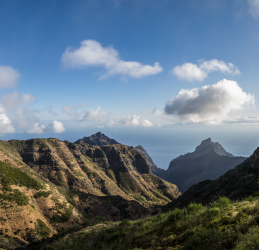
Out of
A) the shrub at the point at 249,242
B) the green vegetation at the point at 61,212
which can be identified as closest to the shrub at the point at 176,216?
the shrub at the point at 249,242

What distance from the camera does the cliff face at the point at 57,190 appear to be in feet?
188

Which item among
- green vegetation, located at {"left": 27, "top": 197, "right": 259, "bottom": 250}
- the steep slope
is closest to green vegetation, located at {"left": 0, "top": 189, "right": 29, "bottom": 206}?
the steep slope

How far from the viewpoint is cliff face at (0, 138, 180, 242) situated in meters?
57.2

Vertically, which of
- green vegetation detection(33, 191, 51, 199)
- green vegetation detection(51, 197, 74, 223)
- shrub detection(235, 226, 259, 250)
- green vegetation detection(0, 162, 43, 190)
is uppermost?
shrub detection(235, 226, 259, 250)

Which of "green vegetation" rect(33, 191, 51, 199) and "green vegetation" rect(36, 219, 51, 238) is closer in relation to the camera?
"green vegetation" rect(36, 219, 51, 238)

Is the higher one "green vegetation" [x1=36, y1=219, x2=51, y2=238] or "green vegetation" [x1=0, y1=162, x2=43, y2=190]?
"green vegetation" [x1=0, y1=162, x2=43, y2=190]

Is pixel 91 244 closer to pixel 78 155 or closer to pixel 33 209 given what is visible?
pixel 33 209

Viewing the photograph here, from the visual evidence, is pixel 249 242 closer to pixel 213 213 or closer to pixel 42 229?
pixel 213 213

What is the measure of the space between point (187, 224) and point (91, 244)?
11.0 metres

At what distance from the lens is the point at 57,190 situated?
8962 centimetres

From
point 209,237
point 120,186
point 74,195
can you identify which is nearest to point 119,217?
point 74,195

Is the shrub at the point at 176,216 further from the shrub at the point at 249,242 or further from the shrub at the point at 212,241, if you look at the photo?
the shrub at the point at 249,242

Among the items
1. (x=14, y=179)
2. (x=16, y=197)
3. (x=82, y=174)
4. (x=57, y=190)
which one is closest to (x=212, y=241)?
(x=16, y=197)

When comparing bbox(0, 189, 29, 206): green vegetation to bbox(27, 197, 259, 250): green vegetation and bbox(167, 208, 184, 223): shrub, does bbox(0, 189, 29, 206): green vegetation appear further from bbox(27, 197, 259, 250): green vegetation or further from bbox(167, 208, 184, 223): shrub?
bbox(167, 208, 184, 223): shrub
